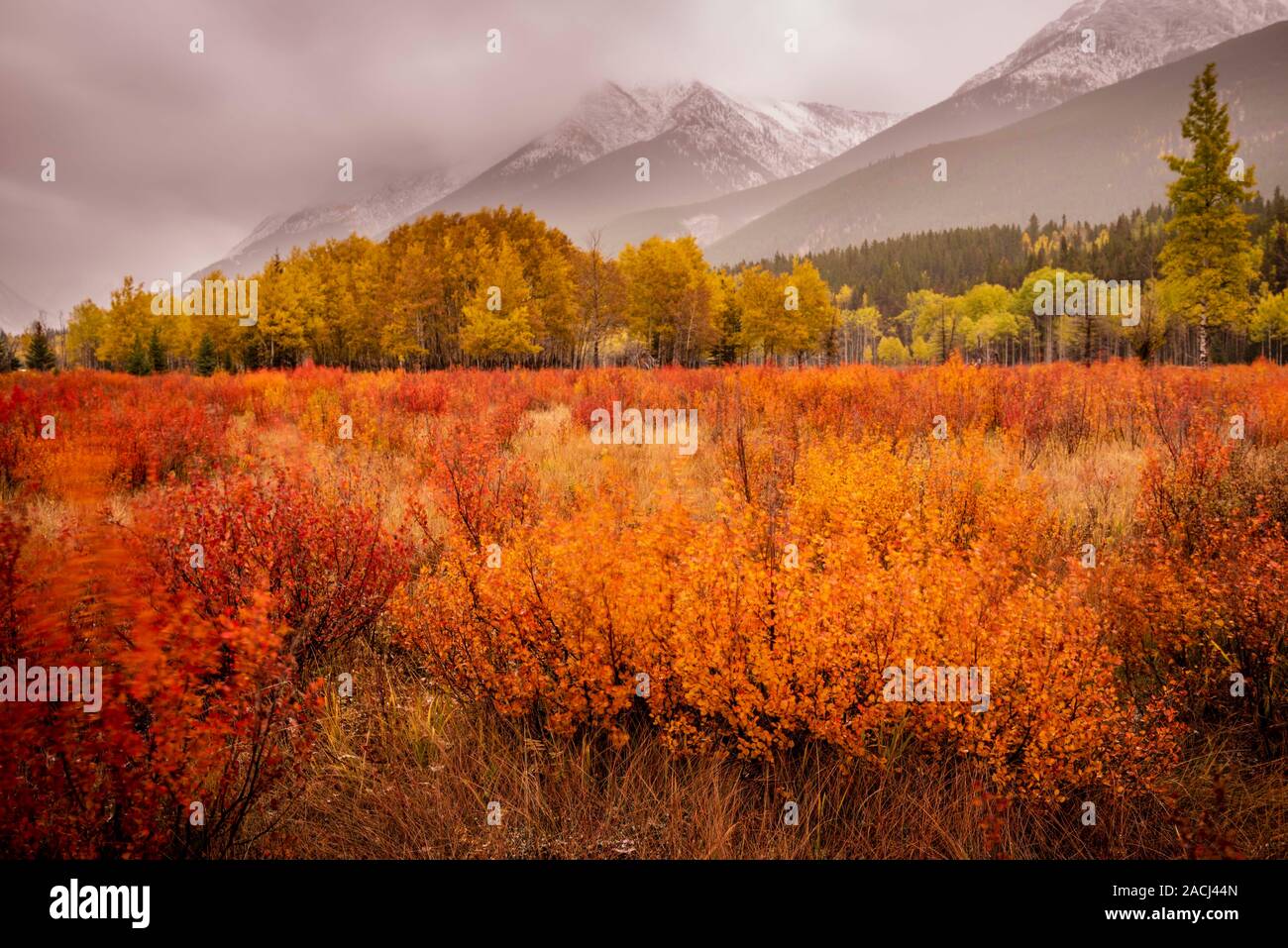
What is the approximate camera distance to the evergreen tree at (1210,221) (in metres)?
21.3

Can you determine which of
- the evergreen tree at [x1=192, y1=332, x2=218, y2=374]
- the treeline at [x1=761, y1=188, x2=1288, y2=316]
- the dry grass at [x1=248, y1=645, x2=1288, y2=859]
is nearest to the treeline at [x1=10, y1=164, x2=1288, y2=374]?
the evergreen tree at [x1=192, y1=332, x2=218, y2=374]

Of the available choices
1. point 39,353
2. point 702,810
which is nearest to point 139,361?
point 39,353

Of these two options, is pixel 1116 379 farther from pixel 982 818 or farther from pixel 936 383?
pixel 982 818

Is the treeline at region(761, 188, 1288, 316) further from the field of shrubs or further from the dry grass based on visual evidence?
the dry grass

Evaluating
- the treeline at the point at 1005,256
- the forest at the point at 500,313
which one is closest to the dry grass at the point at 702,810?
the forest at the point at 500,313

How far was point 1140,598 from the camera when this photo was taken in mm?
3129

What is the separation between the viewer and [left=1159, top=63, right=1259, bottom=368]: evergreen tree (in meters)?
21.3

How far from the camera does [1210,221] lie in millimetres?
22000

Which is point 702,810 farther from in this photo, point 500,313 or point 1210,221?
point 500,313

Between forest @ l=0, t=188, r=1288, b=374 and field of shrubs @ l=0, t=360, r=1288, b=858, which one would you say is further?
forest @ l=0, t=188, r=1288, b=374

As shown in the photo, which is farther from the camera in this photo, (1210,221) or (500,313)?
(500,313)

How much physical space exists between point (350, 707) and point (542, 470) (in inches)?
154
